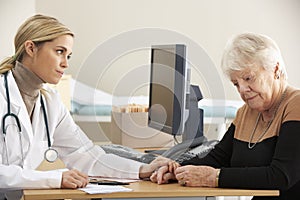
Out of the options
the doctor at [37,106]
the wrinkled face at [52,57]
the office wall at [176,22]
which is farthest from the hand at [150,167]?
the office wall at [176,22]

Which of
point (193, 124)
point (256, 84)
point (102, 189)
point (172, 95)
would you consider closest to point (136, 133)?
point (193, 124)

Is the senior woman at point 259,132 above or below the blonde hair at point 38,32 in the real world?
below

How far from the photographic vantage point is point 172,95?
2439 mm

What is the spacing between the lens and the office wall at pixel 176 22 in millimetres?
3840

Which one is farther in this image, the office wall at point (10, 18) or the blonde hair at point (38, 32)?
the office wall at point (10, 18)

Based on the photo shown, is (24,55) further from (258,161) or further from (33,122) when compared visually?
(258,161)

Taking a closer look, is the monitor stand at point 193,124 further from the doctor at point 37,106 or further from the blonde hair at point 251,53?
the blonde hair at point 251,53

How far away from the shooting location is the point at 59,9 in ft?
12.6

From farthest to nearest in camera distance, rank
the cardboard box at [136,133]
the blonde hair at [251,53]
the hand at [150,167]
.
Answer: the cardboard box at [136,133] < the hand at [150,167] < the blonde hair at [251,53]

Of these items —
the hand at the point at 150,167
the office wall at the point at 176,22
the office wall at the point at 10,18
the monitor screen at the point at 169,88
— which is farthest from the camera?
the office wall at the point at 176,22

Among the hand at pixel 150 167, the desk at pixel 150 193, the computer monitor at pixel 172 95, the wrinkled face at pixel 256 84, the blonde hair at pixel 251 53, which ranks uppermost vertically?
the blonde hair at pixel 251 53

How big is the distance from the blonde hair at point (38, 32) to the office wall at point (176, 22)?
4.80 feet

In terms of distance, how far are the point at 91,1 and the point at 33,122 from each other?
1781mm

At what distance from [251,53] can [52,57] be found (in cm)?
69
